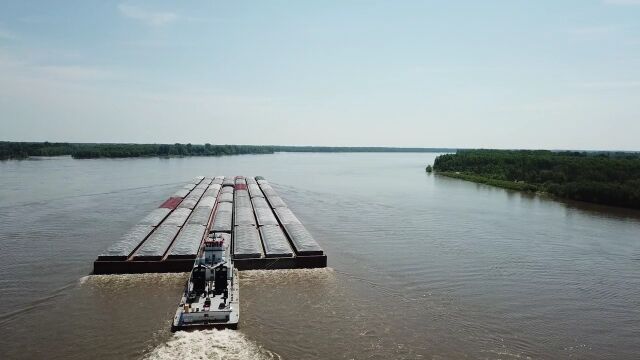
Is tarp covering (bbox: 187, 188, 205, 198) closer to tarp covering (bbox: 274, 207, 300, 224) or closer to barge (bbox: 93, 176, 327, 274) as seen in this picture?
barge (bbox: 93, 176, 327, 274)

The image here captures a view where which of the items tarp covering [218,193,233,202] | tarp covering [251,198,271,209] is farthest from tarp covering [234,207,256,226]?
tarp covering [218,193,233,202]

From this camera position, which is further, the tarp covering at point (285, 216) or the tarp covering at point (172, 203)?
the tarp covering at point (172, 203)

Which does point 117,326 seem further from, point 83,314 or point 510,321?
point 510,321

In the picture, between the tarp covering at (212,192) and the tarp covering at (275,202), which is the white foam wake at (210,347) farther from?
the tarp covering at (212,192)

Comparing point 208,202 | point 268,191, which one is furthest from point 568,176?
point 208,202

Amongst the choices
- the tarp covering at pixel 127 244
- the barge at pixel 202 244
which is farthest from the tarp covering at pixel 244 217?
the tarp covering at pixel 127 244
